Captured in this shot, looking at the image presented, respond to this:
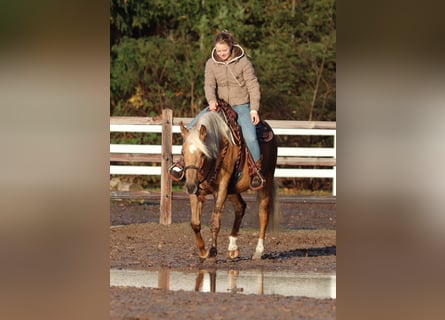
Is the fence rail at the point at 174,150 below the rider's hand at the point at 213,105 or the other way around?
below

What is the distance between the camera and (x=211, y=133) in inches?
392

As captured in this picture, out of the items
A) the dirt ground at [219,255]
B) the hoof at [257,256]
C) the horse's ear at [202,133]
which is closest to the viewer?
the dirt ground at [219,255]

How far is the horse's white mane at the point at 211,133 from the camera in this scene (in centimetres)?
969

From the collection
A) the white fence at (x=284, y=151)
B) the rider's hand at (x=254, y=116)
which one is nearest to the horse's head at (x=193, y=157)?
the rider's hand at (x=254, y=116)

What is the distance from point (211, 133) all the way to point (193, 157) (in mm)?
433

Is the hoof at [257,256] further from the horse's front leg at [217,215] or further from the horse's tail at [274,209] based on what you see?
the horse's front leg at [217,215]

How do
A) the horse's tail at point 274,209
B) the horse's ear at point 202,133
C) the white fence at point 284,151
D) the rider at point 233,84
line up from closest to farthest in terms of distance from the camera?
the horse's ear at point 202,133, the rider at point 233,84, the horse's tail at point 274,209, the white fence at point 284,151

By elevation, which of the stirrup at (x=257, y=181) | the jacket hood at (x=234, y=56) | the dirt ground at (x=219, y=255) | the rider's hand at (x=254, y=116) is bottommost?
the dirt ground at (x=219, y=255)

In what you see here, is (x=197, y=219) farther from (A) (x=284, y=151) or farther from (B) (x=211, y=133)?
(A) (x=284, y=151)

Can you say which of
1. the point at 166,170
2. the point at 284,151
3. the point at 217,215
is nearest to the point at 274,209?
the point at 217,215

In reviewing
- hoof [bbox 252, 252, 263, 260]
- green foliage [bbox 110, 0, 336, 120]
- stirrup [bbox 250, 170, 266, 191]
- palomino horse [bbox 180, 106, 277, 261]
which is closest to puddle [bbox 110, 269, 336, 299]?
palomino horse [bbox 180, 106, 277, 261]

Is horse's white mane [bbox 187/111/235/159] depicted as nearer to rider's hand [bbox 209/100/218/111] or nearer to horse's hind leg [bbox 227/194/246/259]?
rider's hand [bbox 209/100/218/111]
